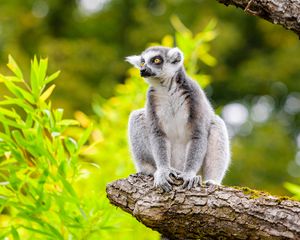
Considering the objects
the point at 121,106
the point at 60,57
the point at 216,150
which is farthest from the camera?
the point at 60,57

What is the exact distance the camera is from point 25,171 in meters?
5.48

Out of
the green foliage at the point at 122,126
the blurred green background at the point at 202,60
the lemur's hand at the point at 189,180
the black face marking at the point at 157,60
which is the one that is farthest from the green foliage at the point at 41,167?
the blurred green background at the point at 202,60

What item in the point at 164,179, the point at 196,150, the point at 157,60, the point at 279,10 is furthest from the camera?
the point at 157,60

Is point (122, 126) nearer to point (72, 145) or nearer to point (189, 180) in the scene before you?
point (72, 145)

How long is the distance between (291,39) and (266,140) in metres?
2.97

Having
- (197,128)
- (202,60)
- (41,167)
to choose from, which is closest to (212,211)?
(197,128)

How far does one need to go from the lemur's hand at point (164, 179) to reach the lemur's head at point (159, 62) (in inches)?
26.5

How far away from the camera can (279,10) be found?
431 centimetres

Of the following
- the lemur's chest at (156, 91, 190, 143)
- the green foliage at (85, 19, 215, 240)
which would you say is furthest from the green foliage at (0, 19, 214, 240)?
the green foliage at (85, 19, 215, 240)

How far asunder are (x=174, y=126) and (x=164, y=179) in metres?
0.71

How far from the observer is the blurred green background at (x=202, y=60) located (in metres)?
12.3

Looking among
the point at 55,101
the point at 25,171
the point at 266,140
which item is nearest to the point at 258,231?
the point at 25,171

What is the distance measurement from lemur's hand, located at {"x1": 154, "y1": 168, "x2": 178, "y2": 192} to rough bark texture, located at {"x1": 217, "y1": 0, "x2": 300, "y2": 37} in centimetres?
102

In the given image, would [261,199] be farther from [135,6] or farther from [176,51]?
[135,6]
